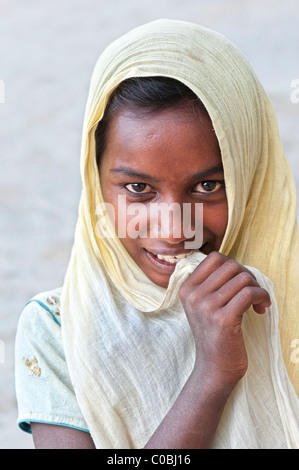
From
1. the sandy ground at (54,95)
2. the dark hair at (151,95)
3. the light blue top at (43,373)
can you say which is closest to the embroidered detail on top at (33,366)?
the light blue top at (43,373)

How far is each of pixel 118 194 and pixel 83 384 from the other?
35 cm

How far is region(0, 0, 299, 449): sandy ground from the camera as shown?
358 cm

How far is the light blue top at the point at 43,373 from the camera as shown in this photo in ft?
4.93

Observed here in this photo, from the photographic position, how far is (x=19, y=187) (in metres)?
4.02

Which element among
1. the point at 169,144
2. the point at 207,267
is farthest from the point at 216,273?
the point at 169,144

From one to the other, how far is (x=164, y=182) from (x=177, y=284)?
19 cm

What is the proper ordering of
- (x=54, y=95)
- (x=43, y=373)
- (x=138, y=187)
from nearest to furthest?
(x=138, y=187)
(x=43, y=373)
(x=54, y=95)

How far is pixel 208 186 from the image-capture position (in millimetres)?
1431

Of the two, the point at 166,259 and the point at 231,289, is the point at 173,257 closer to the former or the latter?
the point at 166,259

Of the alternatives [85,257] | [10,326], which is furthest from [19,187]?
[85,257]

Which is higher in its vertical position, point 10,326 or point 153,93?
point 153,93

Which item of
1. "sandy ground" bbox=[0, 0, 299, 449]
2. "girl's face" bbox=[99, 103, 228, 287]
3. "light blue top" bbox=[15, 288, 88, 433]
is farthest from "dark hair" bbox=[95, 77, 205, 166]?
"sandy ground" bbox=[0, 0, 299, 449]

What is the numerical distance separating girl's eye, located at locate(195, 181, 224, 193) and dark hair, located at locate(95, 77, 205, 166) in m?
0.13
